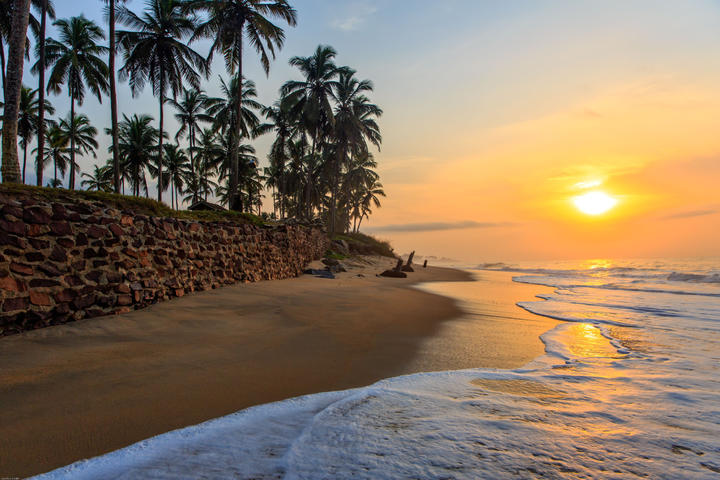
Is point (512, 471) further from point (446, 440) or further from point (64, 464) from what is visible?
point (64, 464)

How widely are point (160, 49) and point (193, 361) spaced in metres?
24.5

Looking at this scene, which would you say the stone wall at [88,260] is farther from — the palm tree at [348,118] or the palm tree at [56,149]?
the palm tree at [56,149]

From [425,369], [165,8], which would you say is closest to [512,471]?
[425,369]

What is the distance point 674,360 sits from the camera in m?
4.00

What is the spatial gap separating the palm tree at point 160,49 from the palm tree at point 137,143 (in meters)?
13.4

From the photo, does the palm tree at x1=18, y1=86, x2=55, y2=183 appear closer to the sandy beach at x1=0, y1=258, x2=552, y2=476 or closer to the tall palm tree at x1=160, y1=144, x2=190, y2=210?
the tall palm tree at x1=160, y1=144, x2=190, y2=210

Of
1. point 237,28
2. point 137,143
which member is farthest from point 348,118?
point 137,143

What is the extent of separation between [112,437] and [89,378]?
1.24m

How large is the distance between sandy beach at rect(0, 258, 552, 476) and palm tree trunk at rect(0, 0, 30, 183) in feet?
22.2

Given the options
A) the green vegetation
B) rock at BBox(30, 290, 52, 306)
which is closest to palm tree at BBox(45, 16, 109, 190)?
the green vegetation

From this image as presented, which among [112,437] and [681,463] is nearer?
[681,463]

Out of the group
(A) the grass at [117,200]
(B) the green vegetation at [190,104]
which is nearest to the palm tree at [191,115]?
(B) the green vegetation at [190,104]

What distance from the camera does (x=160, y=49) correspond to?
20797mm

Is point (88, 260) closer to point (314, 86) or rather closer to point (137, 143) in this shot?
point (314, 86)
